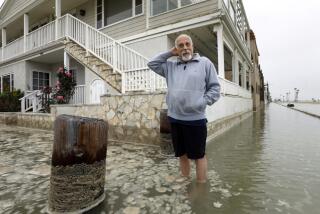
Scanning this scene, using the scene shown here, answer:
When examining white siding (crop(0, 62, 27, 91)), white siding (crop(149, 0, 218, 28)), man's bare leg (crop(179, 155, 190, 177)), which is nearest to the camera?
man's bare leg (crop(179, 155, 190, 177))

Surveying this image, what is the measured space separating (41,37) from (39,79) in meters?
2.76

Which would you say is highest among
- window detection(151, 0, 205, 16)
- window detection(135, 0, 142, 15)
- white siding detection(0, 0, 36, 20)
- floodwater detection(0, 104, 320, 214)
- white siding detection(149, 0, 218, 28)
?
white siding detection(0, 0, 36, 20)

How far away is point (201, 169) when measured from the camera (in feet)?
9.85

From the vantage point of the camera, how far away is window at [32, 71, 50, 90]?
13.9 m

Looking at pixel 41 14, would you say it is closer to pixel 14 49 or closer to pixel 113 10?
pixel 14 49

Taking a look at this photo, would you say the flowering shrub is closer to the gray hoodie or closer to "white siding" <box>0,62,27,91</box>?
"white siding" <box>0,62,27,91</box>

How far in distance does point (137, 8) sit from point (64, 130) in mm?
9333

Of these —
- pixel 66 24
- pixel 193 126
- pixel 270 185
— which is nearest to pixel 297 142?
pixel 270 185

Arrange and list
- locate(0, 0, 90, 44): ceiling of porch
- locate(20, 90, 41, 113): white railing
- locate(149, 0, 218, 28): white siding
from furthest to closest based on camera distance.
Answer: locate(0, 0, 90, 44): ceiling of porch, locate(20, 90, 41, 113): white railing, locate(149, 0, 218, 28): white siding

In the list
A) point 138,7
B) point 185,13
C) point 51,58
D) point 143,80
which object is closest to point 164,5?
point 185,13

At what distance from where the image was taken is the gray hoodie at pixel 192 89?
269 cm

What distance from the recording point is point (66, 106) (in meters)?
8.23

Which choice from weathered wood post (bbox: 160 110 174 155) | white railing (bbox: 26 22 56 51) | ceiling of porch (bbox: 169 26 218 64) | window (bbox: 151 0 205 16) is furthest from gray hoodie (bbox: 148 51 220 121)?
white railing (bbox: 26 22 56 51)

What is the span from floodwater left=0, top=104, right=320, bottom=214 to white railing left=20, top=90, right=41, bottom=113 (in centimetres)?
570
